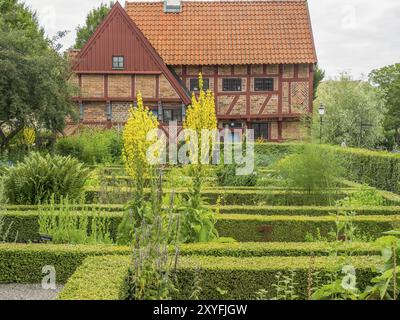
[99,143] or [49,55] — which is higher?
[49,55]

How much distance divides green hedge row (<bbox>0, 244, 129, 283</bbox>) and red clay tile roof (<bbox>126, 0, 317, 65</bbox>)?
24.3 m

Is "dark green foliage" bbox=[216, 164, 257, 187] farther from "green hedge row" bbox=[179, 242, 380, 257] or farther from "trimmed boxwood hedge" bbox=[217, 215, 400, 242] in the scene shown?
"green hedge row" bbox=[179, 242, 380, 257]

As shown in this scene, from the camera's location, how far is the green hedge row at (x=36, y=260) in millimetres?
7738

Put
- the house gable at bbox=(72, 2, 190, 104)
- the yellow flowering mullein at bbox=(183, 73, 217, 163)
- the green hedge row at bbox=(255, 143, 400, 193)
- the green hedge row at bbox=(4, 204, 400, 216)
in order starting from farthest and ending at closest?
the house gable at bbox=(72, 2, 190, 104), the green hedge row at bbox=(255, 143, 400, 193), the green hedge row at bbox=(4, 204, 400, 216), the yellow flowering mullein at bbox=(183, 73, 217, 163)

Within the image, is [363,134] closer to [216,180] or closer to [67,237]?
[216,180]

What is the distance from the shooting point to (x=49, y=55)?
2352cm

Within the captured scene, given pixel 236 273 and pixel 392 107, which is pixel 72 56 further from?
pixel 392 107

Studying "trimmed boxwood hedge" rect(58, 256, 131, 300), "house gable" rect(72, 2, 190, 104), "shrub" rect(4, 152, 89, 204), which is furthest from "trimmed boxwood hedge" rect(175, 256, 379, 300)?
"house gable" rect(72, 2, 190, 104)

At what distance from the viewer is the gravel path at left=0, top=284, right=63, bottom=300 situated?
742 cm

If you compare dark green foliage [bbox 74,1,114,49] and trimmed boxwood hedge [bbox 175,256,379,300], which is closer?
trimmed boxwood hedge [bbox 175,256,379,300]

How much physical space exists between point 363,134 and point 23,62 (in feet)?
74.2

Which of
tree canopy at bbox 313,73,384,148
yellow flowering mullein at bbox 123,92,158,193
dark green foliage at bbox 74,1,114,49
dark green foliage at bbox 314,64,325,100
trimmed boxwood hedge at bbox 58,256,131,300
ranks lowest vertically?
trimmed boxwood hedge at bbox 58,256,131,300
